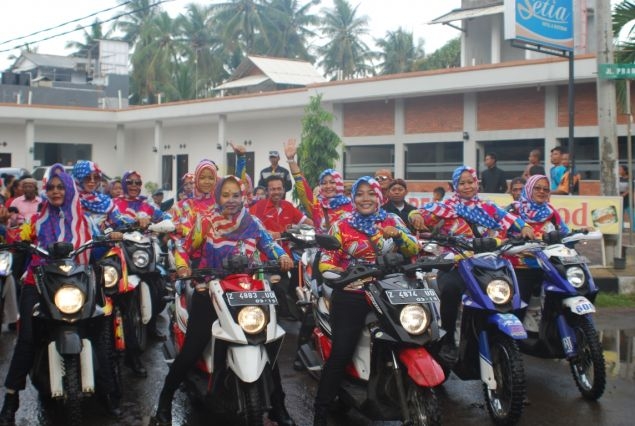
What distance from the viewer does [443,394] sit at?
6273 mm

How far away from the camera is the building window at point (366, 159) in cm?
2429

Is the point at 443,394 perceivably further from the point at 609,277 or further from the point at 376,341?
the point at 609,277

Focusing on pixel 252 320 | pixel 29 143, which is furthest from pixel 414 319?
pixel 29 143

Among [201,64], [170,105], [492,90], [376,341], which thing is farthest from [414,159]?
[201,64]

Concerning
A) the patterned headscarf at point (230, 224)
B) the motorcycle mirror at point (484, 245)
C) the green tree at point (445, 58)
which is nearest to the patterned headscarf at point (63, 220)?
the patterned headscarf at point (230, 224)

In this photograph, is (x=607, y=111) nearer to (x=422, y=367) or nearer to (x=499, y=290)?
(x=499, y=290)

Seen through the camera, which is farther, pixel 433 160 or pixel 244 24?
pixel 244 24

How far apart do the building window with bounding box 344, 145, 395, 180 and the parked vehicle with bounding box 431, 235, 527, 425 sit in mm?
18541

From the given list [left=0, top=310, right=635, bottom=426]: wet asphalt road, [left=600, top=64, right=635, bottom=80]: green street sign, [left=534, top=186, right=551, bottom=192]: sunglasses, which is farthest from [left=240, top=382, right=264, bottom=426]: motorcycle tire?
[left=600, top=64, right=635, bottom=80]: green street sign

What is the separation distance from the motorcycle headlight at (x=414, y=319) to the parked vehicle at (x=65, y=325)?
6.86 feet

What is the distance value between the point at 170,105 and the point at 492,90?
14.6 m

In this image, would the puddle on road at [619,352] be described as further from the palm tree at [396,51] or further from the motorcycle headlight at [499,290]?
the palm tree at [396,51]

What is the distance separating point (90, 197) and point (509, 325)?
3956 millimetres

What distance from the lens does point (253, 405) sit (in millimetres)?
4551
